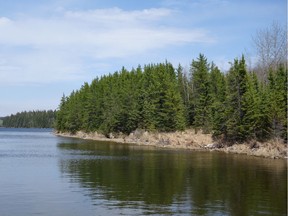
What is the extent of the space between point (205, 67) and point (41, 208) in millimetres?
70732

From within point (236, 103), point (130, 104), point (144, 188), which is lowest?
point (144, 188)

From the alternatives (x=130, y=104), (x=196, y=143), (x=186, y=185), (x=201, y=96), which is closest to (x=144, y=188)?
(x=186, y=185)

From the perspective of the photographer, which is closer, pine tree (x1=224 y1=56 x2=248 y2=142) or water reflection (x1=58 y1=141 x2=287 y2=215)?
water reflection (x1=58 y1=141 x2=287 y2=215)

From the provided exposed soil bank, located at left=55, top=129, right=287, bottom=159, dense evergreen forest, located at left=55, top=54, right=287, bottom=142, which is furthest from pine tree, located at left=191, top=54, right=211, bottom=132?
exposed soil bank, located at left=55, top=129, right=287, bottom=159

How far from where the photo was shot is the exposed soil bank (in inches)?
2152

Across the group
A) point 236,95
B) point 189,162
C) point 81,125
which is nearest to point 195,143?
point 236,95

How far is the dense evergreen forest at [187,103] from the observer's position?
5894 centimetres

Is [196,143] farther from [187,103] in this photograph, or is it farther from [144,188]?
[144,188]

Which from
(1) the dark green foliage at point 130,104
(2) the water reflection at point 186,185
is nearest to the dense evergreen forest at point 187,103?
(1) the dark green foliage at point 130,104

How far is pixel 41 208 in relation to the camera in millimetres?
23062

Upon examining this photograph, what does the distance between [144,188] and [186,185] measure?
3.58 m

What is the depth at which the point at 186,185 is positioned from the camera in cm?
3080

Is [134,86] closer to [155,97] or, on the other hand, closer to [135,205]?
[155,97]

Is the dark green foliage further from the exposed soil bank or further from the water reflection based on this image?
the water reflection
